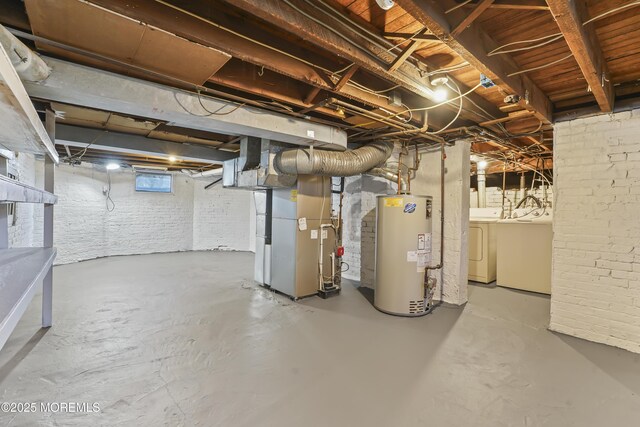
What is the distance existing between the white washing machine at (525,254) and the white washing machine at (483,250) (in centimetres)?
18

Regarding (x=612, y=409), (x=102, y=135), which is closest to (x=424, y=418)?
(x=612, y=409)

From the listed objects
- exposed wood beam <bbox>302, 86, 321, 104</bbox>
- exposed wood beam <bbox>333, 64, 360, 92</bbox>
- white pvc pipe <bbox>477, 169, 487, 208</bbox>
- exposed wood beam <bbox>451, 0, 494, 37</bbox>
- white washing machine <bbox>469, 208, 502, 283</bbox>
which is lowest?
white washing machine <bbox>469, 208, 502, 283</bbox>

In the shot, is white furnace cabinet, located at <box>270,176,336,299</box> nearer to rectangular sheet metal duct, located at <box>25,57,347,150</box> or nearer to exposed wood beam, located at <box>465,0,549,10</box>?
rectangular sheet metal duct, located at <box>25,57,347,150</box>

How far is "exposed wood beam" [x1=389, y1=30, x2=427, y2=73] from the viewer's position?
1.56m

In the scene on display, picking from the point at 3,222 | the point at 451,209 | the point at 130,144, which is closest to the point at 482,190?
the point at 451,209

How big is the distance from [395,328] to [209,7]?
9.72 ft

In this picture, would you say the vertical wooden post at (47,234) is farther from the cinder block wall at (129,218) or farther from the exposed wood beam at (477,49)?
the exposed wood beam at (477,49)

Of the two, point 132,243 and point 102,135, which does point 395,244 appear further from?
point 132,243

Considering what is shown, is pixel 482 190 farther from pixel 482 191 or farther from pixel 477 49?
pixel 477 49

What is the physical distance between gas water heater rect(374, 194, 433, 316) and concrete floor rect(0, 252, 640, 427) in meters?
0.22

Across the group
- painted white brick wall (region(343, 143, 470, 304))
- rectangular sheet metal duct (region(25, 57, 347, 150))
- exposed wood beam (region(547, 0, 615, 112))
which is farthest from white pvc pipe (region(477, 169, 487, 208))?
rectangular sheet metal duct (region(25, 57, 347, 150))

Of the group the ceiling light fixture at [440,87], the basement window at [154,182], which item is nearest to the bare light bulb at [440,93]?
the ceiling light fixture at [440,87]

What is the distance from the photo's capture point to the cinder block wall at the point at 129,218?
5766 mm

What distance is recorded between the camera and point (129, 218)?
274 inches
